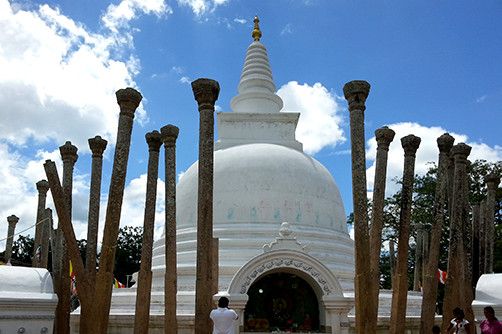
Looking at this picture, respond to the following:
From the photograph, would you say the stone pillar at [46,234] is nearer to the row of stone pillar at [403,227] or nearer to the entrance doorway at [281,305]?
the entrance doorway at [281,305]

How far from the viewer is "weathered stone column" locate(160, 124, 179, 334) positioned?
14.4 m

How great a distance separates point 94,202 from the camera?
49.4ft

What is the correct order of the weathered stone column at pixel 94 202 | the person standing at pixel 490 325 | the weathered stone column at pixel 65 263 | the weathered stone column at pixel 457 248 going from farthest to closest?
the weathered stone column at pixel 65 263 < the weathered stone column at pixel 457 248 < the weathered stone column at pixel 94 202 < the person standing at pixel 490 325

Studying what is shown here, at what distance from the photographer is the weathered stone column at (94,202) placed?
13203 mm

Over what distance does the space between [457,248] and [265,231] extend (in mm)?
12071

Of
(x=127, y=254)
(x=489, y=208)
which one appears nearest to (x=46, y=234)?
(x=489, y=208)

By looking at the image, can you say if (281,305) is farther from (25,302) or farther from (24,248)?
(24,248)

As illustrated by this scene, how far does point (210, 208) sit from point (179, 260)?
1371cm

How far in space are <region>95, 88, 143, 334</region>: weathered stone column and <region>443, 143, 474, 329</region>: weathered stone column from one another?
8143 millimetres

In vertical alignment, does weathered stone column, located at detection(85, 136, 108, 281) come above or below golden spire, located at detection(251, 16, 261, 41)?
below

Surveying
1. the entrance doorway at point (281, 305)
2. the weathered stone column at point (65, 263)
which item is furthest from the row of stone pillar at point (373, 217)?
the entrance doorway at point (281, 305)

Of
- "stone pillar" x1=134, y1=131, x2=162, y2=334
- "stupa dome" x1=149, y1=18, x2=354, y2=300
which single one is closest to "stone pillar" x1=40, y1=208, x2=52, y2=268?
"stupa dome" x1=149, y1=18, x2=354, y2=300

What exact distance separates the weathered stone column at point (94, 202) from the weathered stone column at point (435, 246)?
26.4ft

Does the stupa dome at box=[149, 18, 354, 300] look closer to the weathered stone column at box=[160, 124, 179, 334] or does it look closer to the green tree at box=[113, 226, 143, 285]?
the weathered stone column at box=[160, 124, 179, 334]
